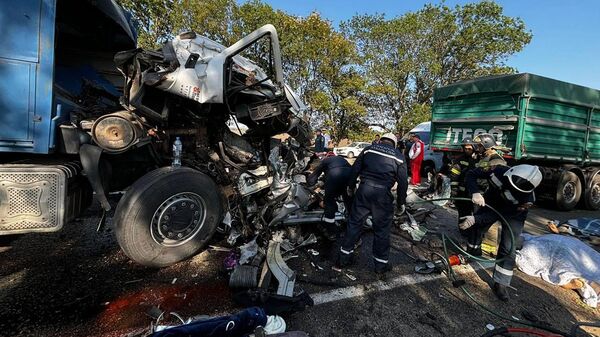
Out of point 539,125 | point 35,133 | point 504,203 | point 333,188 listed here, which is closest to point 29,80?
point 35,133

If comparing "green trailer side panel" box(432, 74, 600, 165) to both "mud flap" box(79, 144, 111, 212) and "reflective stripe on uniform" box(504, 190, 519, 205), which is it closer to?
"reflective stripe on uniform" box(504, 190, 519, 205)

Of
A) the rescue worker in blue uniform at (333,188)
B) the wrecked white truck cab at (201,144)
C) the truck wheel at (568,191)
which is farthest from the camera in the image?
the truck wheel at (568,191)

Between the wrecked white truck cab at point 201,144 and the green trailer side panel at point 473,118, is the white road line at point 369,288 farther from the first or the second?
the green trailer side panel at point 473,118

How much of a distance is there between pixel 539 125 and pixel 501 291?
4.51m

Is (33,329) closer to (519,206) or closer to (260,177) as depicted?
(260,177)

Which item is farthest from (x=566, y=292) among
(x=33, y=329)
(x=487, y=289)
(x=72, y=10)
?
(x=72, y=10)

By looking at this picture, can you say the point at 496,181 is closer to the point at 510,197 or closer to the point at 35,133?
the point at 510,197

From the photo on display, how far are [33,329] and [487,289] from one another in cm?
378

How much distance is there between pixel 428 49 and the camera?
67.6ft

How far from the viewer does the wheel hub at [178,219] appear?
276cm

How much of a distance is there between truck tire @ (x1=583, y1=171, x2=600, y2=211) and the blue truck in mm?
6992

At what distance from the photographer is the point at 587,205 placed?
22.5 ft

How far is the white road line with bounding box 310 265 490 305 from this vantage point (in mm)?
2574

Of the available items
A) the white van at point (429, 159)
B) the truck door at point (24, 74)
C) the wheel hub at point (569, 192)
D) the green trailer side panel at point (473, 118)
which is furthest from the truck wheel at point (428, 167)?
the truck door at point (24, 74)
